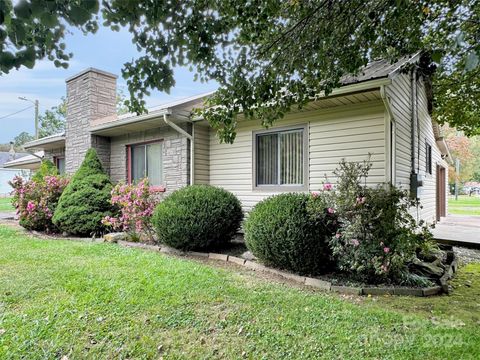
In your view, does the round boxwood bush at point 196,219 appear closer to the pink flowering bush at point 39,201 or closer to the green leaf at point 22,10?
the pink flowering bush at point 39,201

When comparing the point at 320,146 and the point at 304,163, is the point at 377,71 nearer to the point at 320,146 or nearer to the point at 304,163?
the point at 320,146

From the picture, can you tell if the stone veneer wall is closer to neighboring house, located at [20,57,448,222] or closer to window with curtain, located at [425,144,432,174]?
neighboring house, located at [20,57,448,222]

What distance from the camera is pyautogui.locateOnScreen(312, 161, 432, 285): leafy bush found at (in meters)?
4.29

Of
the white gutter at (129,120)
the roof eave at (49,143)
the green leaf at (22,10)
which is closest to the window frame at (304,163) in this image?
the white gutter at (129,120)

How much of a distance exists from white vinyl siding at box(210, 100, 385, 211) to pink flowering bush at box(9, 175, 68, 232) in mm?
4836

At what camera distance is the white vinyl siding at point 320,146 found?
5680mm

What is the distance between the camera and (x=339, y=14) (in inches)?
155

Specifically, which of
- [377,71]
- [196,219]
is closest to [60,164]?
[196,219]

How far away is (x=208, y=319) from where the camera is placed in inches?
124

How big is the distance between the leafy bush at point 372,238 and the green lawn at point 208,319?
513mm

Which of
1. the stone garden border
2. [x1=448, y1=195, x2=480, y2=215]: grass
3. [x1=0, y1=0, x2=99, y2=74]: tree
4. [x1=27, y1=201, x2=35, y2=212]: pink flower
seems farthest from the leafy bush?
[x1=448, y1=195, x2=480, y2=215]: grass

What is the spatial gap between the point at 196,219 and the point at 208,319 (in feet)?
9.63

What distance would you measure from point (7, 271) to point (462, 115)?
11279 mm

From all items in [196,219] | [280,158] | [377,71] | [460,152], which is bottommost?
[196,219]
